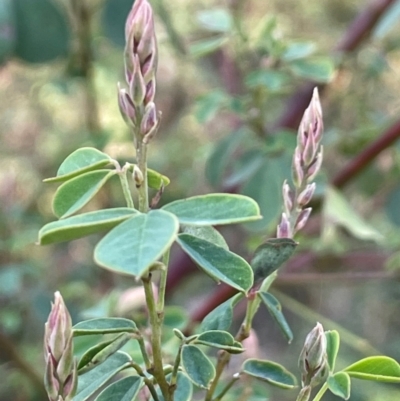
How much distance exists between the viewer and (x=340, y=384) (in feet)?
1.07

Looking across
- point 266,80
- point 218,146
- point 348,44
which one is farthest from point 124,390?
point 348,44

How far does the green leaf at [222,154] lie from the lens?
833 mm

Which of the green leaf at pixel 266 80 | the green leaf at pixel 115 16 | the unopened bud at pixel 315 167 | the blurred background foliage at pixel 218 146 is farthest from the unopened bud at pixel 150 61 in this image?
the green leaf at pixel 115 16

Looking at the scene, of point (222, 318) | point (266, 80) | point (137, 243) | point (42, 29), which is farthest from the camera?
point (42, 29)

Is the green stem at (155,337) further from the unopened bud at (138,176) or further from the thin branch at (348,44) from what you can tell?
the thin branch at (348,44)

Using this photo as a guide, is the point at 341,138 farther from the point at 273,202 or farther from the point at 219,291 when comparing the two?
the point at 219,291

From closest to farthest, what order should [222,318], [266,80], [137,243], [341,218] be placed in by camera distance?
[137,243]
[222,318]
[266,80]
[341,218]

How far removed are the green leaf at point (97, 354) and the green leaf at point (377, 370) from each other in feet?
0.43

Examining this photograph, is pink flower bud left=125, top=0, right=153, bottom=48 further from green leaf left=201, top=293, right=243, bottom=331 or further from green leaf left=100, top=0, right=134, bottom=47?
green leaf left=100, top=0, right=134, bottom=47

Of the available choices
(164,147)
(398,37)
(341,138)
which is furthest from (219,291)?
(164,147)

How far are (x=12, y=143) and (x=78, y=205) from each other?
159 cm

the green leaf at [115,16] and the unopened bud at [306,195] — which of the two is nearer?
the unopened bud at [306,195]

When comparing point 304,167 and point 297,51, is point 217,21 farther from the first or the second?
point 304,167

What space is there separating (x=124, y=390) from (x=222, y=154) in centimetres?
56
